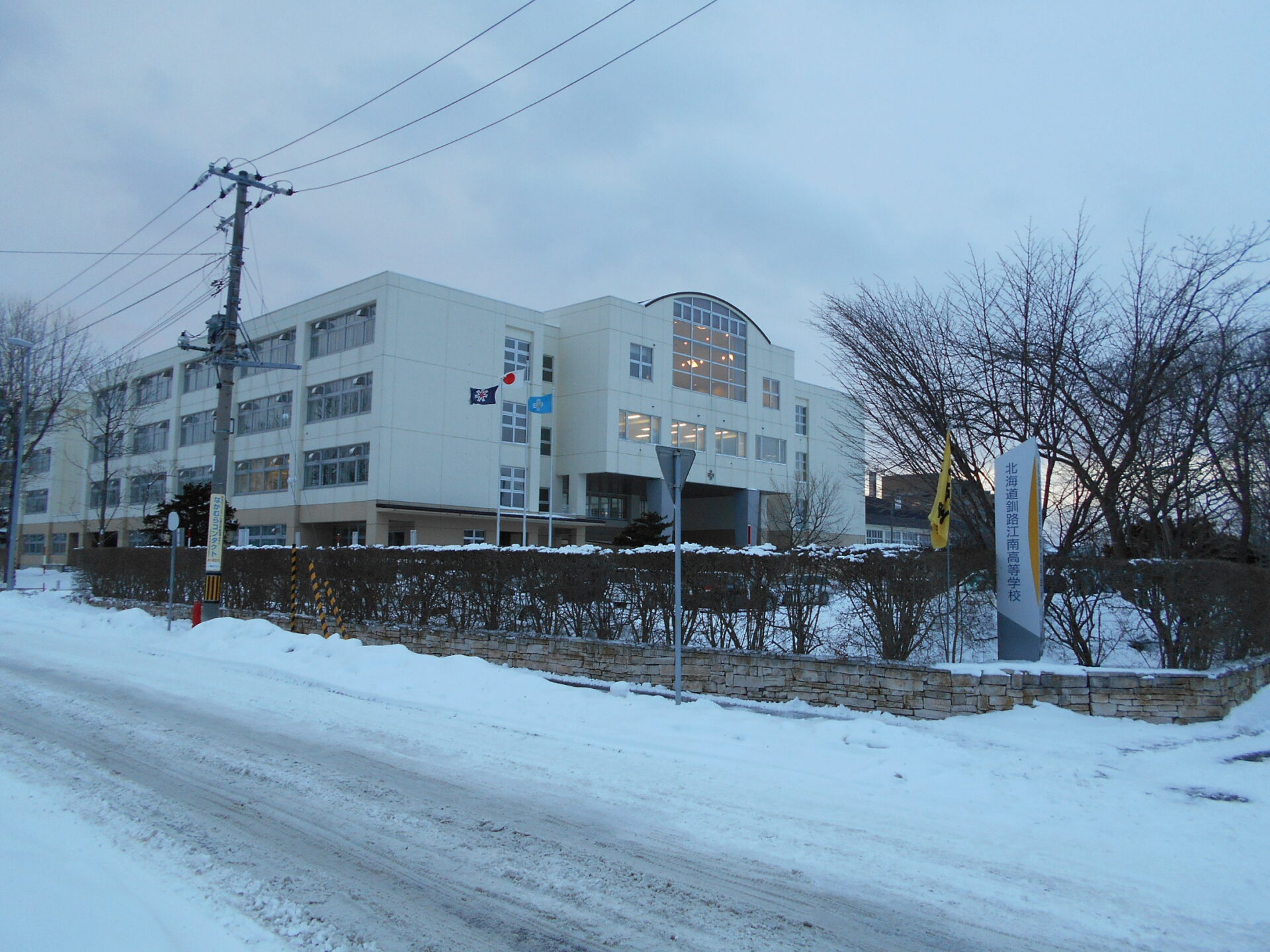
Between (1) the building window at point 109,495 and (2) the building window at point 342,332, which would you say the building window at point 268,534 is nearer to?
(2) the building window at point 342,332

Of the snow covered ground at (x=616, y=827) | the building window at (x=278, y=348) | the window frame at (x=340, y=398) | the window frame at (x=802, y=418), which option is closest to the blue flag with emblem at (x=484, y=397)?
the window frame at (x=340, y=398)

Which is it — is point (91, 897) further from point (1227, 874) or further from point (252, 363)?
point (252, 363)

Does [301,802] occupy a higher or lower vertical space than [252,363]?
lower

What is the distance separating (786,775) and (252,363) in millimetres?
16408

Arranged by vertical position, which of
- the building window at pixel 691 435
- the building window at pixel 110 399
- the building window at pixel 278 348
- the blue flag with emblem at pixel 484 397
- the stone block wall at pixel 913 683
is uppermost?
the building window at pixel 278 348

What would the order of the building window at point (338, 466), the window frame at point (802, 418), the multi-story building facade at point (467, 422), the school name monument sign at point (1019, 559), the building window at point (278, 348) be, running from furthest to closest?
1. the window frame at point (802, 418)
2. the building window at point (278, 348)
3. the multi-story building facade at point (467, 422)
4. the building window at point (338, 466)
5. the school name monument sign at point (1019, 559)

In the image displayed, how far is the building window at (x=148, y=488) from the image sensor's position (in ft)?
170

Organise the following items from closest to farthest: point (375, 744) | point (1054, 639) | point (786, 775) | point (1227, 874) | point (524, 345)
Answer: point (1227, 874) → point (786, 775) → point (375, 744) → point (1054, 639) → point (524, 345)

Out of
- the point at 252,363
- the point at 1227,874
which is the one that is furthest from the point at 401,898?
the point at 252,363

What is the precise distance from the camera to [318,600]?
16.6 metres

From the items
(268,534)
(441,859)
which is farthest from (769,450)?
(441,859)

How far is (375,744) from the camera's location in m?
8.27

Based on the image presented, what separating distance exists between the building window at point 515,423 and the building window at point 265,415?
38.0 feet

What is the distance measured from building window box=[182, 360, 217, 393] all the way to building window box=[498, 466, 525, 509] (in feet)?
68.3
